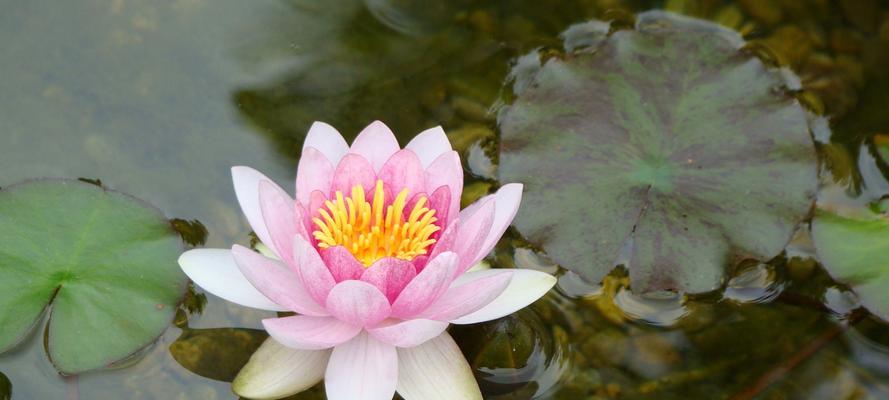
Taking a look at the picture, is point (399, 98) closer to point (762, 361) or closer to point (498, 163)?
point (498, 163)

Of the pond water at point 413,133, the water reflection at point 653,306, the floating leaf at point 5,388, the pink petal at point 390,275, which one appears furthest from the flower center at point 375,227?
the floating leaf at point 5,388

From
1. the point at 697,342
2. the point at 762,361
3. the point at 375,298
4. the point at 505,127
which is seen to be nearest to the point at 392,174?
the point at 375,298

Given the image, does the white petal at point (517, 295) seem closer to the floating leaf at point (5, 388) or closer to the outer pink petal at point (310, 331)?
the outer pink petal at point (310, 331)

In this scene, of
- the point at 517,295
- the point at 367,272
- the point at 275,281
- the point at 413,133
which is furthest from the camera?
the point at 413,133

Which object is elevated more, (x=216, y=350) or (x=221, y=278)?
(x=221, y=278)

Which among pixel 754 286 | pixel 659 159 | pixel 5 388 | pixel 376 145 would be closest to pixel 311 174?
pixel 376 145

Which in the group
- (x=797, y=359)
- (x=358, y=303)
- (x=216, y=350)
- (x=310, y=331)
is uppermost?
(x=358, y=303)

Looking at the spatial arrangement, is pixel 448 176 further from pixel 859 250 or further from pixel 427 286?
pixel 859 250

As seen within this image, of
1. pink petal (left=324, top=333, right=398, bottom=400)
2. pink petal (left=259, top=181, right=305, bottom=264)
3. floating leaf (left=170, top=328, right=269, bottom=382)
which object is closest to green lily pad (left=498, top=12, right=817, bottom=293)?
pink petal (left=324, top=333, right=398, bottom=400)
